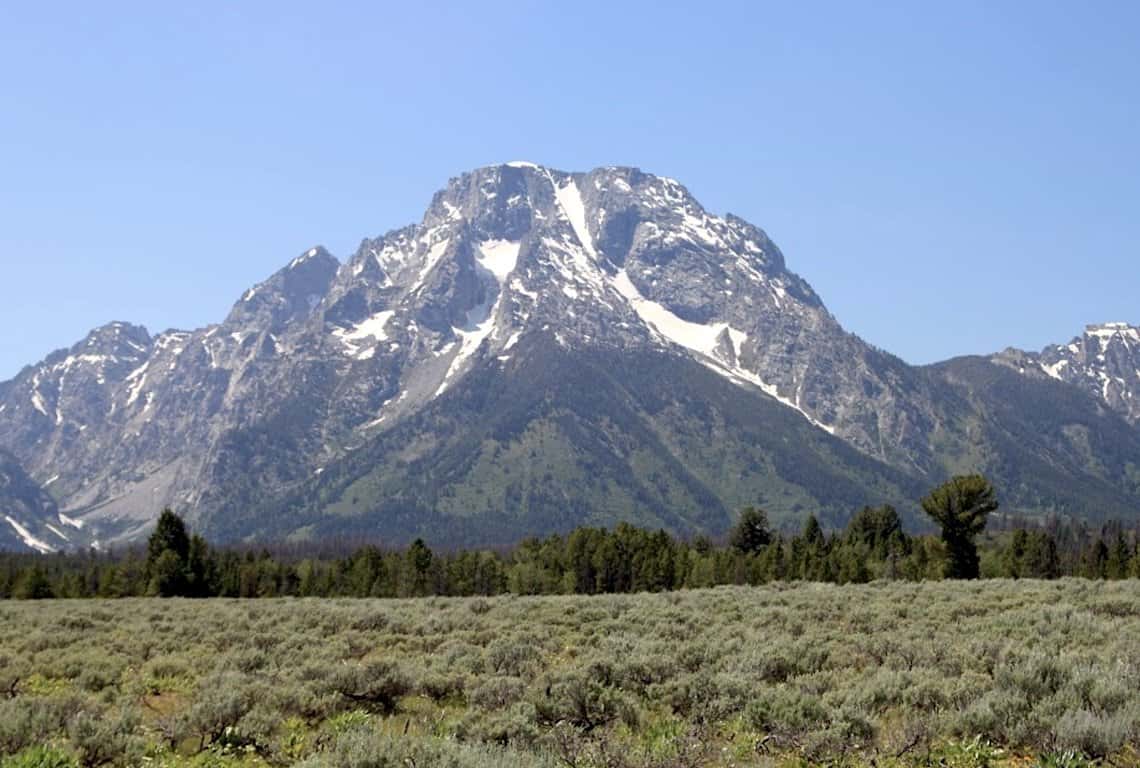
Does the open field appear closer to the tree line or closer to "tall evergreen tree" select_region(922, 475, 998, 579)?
"tall evergreen tree" select_region(922, 475, 998, 579)

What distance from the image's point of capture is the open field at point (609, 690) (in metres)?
12.1

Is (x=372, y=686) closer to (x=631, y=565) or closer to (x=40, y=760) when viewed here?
(x=40, y=760)

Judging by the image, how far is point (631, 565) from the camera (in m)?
97.5

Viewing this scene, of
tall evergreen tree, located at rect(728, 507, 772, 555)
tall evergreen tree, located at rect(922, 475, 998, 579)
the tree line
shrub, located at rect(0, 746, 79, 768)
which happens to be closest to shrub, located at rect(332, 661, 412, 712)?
shrub, located at rect(0, 746, 79, 768)

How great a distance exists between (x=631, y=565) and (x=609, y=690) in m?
83.7

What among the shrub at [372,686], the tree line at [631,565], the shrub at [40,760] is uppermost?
the shrub at [40,760]

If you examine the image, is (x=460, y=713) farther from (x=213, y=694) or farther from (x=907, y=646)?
(x=907, y=646)

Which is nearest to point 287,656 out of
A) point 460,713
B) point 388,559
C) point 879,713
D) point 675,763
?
point 460,713

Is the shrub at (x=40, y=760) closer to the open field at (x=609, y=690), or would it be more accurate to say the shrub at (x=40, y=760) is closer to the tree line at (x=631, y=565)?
the open field at (x=609, y=690)

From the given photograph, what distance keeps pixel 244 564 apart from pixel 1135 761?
109538mm

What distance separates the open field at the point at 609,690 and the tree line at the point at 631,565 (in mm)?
52109

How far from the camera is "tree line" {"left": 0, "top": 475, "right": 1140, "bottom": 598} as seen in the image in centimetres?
7419

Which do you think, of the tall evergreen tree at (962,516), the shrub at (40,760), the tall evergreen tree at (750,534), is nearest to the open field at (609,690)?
the shrub at (40,760)

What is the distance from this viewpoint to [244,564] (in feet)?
355
